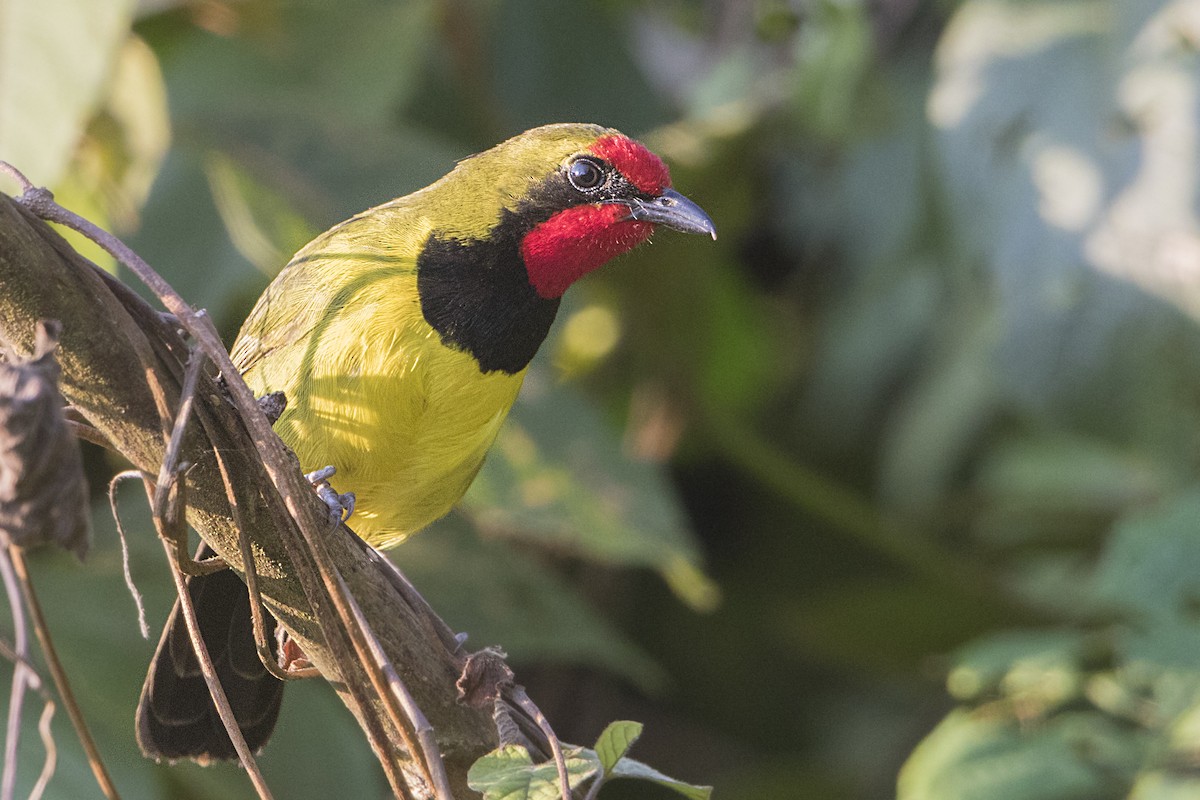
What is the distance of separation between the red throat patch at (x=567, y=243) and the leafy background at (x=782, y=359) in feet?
3.36

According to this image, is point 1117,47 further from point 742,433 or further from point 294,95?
point 294,95

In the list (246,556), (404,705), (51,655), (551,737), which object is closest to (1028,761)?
(551,737)

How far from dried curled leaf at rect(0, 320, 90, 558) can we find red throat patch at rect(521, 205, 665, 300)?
1278 mm

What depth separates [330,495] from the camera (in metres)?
1.93

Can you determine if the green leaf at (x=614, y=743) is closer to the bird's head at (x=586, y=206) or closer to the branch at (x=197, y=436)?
the branch at (x=197, y=436)

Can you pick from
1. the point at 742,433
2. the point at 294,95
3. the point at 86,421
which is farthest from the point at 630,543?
the point at 86,421

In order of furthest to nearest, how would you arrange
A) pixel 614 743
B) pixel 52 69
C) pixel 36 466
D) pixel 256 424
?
pixel 52 69, pixel 614 743, pixel 256 424, pixel 36 466

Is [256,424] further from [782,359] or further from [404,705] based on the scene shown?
[782,359]

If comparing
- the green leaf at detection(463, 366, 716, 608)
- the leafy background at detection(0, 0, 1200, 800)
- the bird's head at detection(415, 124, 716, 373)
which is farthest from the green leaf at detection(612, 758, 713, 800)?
the green leaf at detection(463, 366, 716, 608)

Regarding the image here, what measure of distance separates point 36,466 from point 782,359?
15.0 feet

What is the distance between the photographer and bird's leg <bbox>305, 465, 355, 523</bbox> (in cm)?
188

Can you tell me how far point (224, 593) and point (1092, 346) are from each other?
248cm

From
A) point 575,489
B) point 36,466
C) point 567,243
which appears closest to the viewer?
point 36,466

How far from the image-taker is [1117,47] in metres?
3.87
